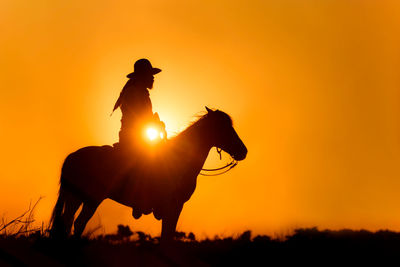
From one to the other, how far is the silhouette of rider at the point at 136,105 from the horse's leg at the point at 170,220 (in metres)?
1.31

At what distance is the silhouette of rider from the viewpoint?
31.4 feet

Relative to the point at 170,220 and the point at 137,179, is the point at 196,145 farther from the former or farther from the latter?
the point at 170,220

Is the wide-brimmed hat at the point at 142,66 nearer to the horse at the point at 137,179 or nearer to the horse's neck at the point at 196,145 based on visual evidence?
the horse at the point at 137,179

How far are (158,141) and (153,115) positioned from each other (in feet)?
1.64

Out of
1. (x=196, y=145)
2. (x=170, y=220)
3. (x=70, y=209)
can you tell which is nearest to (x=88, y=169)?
(x=70, y=209)

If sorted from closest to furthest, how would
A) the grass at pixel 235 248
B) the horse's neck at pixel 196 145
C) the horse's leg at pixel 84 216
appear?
1. the grass at pixel 235 248
2. the horse's leg at pixel 84 216
3. the horse's neck at pixel 196 145

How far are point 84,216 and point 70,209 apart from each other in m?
0.30

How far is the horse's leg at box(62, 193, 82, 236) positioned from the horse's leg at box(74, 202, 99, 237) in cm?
11

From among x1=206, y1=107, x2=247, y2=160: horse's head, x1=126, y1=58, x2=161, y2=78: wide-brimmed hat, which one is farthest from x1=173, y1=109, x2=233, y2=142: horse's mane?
x1=126, y1=58, x2=161, y2=78: wide-brimmed hat

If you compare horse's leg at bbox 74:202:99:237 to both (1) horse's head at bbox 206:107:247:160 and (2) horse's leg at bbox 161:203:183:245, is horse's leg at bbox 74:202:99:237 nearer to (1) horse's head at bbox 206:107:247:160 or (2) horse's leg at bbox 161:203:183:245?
(2) horse's leg at bbox 161:203:183:245

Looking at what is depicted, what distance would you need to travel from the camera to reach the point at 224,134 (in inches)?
416

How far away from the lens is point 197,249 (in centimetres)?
890

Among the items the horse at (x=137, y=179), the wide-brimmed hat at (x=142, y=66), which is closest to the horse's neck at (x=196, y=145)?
the horse at (x=137, y=179)

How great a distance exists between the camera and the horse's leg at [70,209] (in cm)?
932
